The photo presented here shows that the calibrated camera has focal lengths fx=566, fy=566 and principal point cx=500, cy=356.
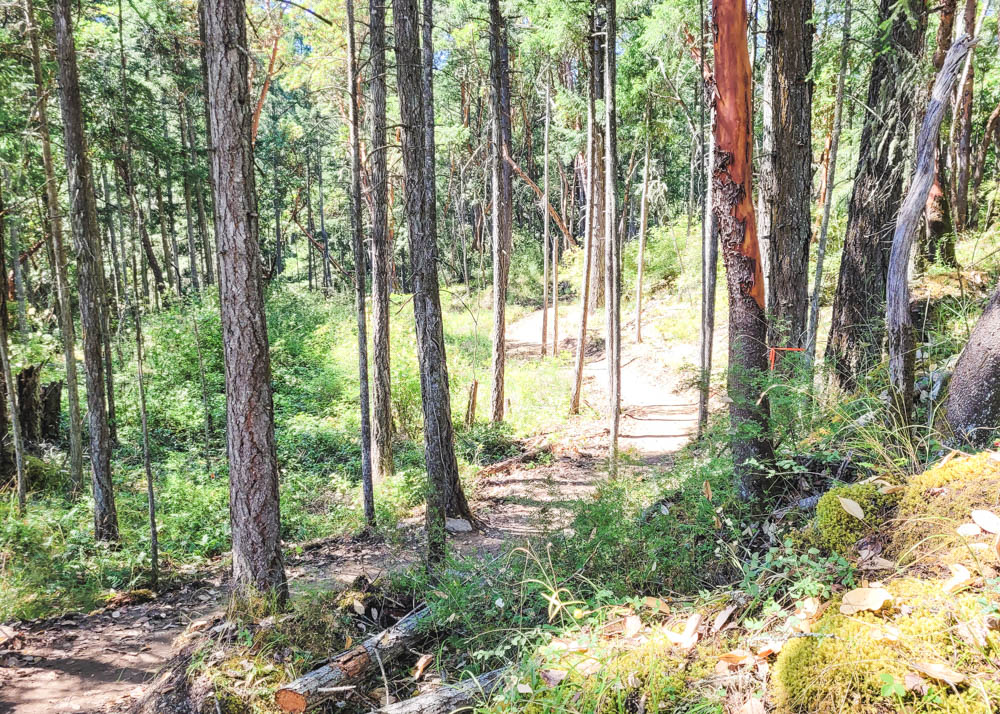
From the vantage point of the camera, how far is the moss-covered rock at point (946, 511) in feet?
7.69

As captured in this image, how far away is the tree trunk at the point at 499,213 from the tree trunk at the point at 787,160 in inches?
246

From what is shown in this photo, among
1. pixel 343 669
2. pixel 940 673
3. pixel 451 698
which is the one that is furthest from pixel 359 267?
pixel 940 673

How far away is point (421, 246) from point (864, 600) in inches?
224

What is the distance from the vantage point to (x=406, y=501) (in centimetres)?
904

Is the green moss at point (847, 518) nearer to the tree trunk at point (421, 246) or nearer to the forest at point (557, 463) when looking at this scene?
the forest at point (557, 463)

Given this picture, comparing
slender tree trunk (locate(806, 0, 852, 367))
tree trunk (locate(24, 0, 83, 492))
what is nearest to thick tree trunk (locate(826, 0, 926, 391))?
slender tree trunk (locate(806, 0, 852, 367))

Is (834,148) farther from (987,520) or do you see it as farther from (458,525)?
(458,525)

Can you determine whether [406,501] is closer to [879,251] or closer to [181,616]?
[181,616]

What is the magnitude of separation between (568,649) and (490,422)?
9779 millimetres

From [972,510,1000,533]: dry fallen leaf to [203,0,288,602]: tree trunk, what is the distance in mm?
4293

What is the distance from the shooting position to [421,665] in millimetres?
3764

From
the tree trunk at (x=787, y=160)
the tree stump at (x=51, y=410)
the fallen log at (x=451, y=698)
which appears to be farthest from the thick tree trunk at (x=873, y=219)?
the tree stump at (x=51, y=410)

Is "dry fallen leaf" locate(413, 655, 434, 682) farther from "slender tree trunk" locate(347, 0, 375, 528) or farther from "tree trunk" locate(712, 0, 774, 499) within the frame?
"slender tree trunk" locate(347, 0, 375, 528)

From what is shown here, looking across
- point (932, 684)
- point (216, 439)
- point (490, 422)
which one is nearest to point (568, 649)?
point (932, 684)
